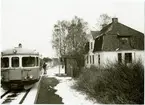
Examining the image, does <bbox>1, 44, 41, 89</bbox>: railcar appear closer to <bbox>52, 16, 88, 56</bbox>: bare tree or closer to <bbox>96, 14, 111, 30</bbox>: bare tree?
<bbox>52, 16, 88, 56</bbox>: bare tree

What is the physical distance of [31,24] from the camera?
10117 millimetres

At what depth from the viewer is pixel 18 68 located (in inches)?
521

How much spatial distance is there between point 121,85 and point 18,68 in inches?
237

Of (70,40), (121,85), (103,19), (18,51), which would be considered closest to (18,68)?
(18,51)

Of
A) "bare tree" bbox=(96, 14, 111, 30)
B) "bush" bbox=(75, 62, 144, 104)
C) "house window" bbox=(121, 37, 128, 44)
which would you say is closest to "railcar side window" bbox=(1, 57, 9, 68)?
"bush" bbox=(75, 62, 144, 104)

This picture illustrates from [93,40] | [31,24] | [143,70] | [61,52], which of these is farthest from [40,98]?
[93,40]

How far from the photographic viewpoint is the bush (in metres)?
8.57

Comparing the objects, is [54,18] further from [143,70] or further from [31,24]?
[143,70]

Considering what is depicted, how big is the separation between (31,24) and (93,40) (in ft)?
54.1

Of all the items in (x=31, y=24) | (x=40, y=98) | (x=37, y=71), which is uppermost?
(x=31, y=24)

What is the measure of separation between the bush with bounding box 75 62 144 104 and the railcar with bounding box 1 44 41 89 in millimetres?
3997

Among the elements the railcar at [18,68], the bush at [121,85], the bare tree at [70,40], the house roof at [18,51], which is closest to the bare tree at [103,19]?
the bare tree at [70,40]

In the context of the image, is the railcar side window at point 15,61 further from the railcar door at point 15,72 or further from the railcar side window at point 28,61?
the railcar side window at point 28,61

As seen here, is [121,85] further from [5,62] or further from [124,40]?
[124,40]
